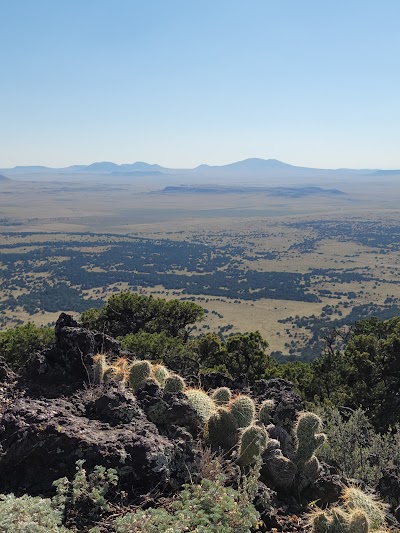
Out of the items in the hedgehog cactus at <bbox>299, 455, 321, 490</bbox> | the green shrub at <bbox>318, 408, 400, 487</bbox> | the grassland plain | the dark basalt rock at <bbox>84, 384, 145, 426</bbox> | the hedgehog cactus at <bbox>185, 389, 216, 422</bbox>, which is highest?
the dark basalt rock at <bbox>84, 384, 145, 426</bbox>

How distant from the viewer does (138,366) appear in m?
8.66

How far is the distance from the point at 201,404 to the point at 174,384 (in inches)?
35.3

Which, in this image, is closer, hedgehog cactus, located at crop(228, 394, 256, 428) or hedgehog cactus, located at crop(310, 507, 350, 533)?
hedgehog cactus, located at crop(310, 507, 350, 533)

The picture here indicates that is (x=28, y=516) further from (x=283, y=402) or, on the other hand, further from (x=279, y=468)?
(x=283, y=402)

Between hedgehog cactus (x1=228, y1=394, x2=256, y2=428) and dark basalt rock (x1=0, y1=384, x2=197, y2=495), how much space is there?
1170 mm

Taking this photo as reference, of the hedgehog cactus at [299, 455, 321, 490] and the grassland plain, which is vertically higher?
the hedgehog cactus at [299, 455, 321, 490]

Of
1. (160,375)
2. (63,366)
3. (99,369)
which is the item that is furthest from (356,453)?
(63,366)

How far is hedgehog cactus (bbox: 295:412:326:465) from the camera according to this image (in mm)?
7266

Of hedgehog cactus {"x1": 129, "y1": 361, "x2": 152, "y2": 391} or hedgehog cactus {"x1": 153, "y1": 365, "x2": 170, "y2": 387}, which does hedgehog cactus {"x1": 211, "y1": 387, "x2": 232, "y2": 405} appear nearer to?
hedgehog cactus {"x1": 153, "y1": 365, "x2": 170, "y2": 387}

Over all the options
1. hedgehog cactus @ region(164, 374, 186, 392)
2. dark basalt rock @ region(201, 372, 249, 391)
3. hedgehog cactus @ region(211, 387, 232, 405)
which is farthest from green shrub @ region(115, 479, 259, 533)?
dark basalt rock @ region(201, 372, 249, 391)

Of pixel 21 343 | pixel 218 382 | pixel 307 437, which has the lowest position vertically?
pixel 21 343

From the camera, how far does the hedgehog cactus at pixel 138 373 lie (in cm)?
856

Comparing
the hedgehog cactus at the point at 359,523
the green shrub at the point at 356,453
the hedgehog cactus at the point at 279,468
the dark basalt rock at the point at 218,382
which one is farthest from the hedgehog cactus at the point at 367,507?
the dark basalt rock at the point at 218,382

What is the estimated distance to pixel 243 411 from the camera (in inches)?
293
